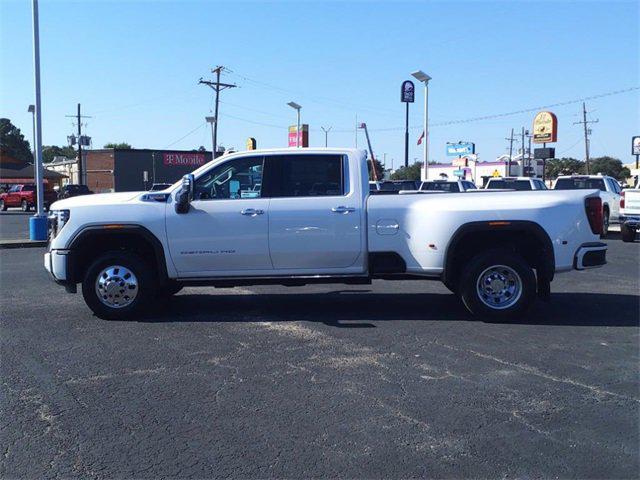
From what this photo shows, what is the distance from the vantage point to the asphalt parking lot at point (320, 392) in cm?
396

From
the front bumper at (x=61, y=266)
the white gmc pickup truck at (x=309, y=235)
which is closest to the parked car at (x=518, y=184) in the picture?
the white gmc pickup truck at (x=309, y=235)

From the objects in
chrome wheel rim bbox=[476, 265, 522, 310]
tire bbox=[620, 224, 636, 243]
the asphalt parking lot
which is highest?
tire bbox=[620, 224, 636, 243]

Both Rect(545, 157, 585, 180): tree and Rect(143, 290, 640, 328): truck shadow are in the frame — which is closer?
Rect(143, 290, 640, 328): truck shadow

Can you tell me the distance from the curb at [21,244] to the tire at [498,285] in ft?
47.8

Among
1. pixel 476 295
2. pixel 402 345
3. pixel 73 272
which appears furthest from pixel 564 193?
pixel 73 272

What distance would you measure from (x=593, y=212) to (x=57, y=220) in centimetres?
652

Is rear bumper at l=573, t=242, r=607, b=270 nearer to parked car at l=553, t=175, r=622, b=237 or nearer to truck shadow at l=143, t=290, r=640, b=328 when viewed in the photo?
truck shadow at l=143, t=290, r=640, b=328

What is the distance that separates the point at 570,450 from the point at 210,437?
7.81 feet

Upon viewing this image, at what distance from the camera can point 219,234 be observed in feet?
24.8

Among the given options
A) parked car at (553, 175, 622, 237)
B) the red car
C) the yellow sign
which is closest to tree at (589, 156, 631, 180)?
the yellow sign

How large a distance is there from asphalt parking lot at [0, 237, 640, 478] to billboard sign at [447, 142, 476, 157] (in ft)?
240

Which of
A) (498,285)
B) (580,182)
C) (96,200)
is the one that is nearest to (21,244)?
(96,200)

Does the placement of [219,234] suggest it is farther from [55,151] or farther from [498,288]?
[55,151]

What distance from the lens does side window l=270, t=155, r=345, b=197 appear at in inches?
304
